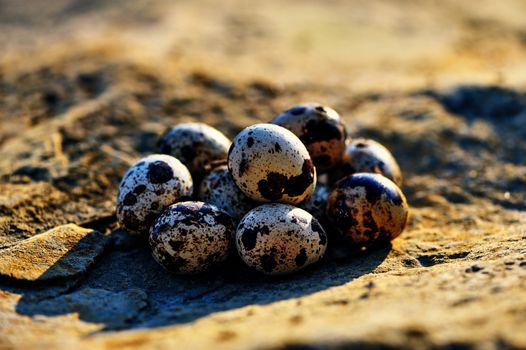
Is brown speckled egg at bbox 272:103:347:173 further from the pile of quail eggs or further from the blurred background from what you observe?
the blurred background

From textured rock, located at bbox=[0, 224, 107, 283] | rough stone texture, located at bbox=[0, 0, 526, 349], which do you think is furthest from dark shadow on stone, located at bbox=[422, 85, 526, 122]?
textured rock, located at bbox=[0, 224, 107, 283]

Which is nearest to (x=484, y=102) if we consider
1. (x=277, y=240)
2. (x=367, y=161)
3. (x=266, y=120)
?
(x=266, y=120)

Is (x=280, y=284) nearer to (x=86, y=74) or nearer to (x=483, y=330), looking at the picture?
(x=483, y=330)

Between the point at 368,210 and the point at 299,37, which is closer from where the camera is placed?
the point at 368,210

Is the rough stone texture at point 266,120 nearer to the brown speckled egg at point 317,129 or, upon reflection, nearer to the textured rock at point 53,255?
the textured rock at point 53,255

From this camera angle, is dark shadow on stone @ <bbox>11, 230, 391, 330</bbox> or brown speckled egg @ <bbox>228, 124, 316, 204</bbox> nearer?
dark shadow on stone @ <bbox>11, 230, 391, 330</bbox>

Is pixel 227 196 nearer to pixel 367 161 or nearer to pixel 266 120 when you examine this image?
pixel 367 161
